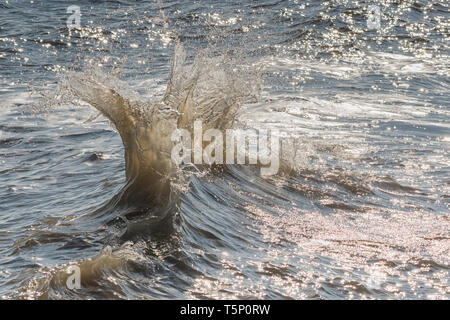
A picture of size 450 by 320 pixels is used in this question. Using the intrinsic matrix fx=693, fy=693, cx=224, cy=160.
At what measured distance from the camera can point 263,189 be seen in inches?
232

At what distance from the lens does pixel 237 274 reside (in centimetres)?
390

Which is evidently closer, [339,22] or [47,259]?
[47,259]

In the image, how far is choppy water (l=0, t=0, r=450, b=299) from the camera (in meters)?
3.87

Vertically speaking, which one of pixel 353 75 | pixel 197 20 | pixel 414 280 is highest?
pixel 197 20

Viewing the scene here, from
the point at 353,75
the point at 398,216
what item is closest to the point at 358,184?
the point at 398,216

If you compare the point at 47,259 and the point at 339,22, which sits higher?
the point at 339,22

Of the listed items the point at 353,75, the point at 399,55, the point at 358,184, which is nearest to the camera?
the point at 358,184

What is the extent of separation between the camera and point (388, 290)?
12.6 ft

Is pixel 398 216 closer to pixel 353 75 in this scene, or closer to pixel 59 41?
pixel 353 75

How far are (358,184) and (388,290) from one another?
2177 mm

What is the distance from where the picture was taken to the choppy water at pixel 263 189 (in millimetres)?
3865
